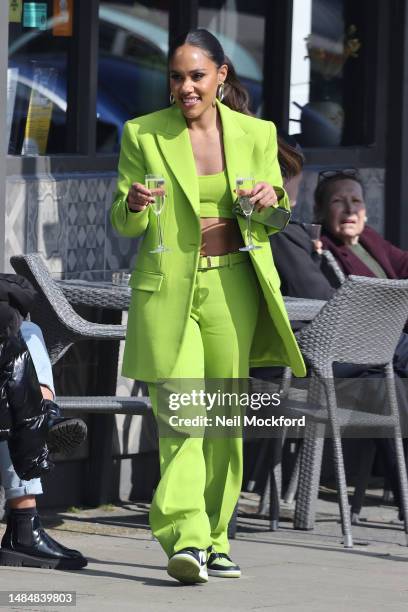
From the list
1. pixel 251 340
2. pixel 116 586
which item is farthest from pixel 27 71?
pixel 116 586

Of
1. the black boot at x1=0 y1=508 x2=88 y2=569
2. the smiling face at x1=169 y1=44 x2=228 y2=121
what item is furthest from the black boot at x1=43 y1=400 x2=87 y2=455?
the smiling face at x1=169 y1=44 x2=228 y2=121

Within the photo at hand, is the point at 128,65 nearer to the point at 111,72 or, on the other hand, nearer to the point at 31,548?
the point at 111,72

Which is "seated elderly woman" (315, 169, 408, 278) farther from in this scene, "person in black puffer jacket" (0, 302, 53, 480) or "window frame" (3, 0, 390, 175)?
"person in black puffer jacket" (0, 302, 53, 480)

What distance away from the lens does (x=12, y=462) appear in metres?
6.07

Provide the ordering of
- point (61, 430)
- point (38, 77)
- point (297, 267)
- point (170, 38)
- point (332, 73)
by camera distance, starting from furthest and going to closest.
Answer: point (332, 73) < point (170, 38) < point (38, 77) < point (297, 267) < point (61, 430)

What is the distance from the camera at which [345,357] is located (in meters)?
7.09

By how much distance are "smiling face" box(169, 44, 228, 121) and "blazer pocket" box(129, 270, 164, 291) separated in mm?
563

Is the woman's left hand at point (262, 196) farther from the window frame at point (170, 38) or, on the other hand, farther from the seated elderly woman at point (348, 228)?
the seated elderly woman at point (348, 228)

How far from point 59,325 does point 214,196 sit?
129 centimetres

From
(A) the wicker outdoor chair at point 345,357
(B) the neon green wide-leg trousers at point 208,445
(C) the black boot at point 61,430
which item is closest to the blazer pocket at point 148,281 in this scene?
(B) the neon green wide-leg trousers at point 208,445

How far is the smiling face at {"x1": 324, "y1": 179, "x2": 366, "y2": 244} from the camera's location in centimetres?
795

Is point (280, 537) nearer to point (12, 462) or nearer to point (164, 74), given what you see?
point (12, 462)

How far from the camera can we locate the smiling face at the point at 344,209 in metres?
7.95

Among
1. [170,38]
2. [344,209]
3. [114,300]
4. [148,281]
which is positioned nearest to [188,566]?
[148,281]
